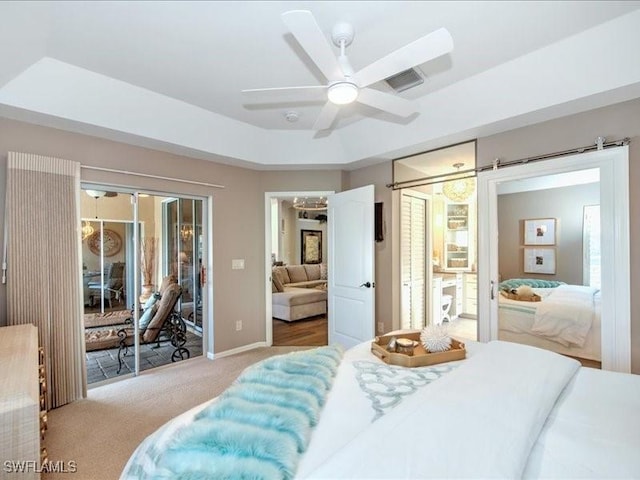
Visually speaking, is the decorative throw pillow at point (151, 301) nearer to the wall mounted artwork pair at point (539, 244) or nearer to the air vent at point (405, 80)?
the air vent at point (405, 80)

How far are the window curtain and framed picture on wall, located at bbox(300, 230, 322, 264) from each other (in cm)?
644

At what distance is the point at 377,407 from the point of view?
1.34 m

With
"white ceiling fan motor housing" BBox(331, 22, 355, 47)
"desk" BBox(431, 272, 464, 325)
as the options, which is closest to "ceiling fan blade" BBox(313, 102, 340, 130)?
"white ceiling fan motor housing" BBox(331, 22, 355, 47)

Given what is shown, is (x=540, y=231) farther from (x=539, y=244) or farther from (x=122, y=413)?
(x=122, y=413)

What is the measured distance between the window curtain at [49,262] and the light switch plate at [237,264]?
157 centimetres

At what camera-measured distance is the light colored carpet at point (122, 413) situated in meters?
2.03

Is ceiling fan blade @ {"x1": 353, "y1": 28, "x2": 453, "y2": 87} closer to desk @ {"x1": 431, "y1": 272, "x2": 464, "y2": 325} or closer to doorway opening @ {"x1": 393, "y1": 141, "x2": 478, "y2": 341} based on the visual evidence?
doorway opening @ {"x1": 393, "y1": 141, "x2": 478, "y2": 341}

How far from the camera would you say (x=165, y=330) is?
3.70m

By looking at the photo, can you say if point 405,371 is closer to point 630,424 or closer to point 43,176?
point 630,424

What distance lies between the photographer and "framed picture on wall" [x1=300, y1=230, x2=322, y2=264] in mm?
9016

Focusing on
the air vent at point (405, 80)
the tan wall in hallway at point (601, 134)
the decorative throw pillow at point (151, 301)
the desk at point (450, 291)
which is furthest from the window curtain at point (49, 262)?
the desk at point (450, 291)

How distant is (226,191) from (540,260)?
3368 mm

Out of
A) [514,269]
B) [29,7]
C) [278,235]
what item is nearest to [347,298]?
[514,269]

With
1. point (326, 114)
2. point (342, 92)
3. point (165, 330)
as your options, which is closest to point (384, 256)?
point (326, 114)
